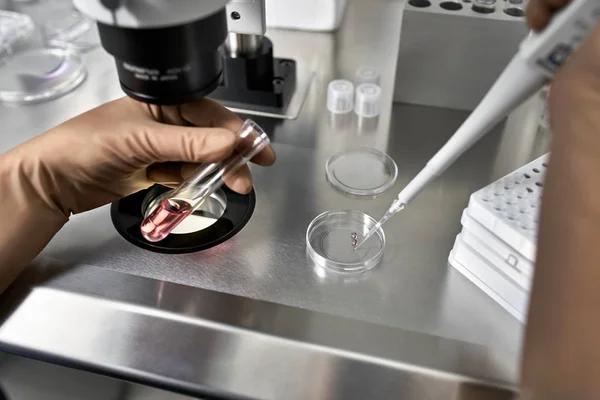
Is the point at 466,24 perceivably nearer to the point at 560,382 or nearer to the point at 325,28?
the point at 325,28

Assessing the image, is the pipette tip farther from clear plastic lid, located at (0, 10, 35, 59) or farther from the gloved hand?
clear plastic lid, located at (0, 10, 35, 59)

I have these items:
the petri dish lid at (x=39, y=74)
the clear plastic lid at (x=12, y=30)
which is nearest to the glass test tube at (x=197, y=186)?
the petri dish lid at (x=39, y=74)

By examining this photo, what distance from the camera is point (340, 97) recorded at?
0.77m

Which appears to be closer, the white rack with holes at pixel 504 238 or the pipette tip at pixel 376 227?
the white rack with holes at pixel 504 238

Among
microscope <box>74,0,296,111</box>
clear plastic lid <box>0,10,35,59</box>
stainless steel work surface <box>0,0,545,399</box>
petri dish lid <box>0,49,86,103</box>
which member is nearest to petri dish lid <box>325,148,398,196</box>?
stainless steel work surface <box>0,0,545,399</box>

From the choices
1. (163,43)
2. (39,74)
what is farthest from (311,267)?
(39,74)

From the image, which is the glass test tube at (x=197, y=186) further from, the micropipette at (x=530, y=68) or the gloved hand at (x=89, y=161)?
the micropipette at (x=530, y=68)

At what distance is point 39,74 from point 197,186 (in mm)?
397

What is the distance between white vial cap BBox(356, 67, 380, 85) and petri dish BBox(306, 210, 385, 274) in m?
0.24

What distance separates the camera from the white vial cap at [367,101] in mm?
766

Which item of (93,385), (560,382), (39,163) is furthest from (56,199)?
(560,382)

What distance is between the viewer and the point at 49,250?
608 millimetres

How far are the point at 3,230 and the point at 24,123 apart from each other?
0.88ft

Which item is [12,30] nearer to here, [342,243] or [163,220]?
[163,220]
